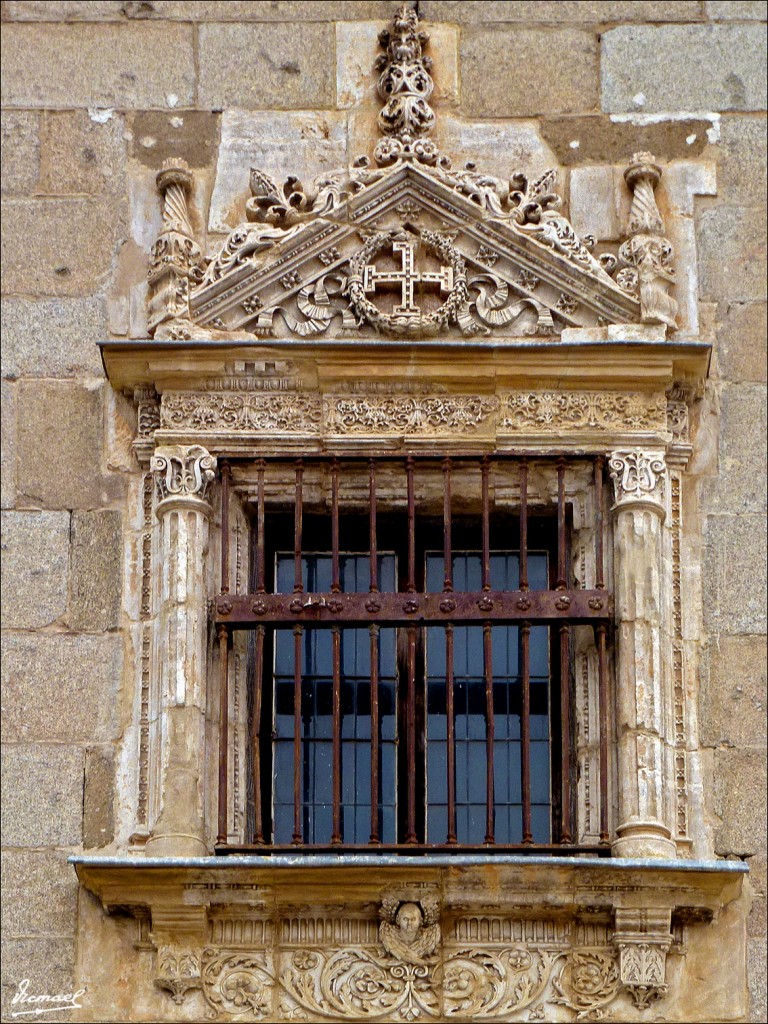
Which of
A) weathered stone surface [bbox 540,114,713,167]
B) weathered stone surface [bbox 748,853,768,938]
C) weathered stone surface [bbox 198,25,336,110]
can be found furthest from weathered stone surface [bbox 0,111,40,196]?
weathered stone surface [bbox 748,853,768,938]

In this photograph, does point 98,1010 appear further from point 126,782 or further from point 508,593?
point 508,593

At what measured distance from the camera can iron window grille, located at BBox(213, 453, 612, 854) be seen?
1131cm

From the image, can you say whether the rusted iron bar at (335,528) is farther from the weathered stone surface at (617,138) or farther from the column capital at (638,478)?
the weathered stone surface at (617,138)

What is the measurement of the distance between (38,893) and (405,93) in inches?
165

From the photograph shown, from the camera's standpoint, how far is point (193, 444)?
11711 mm

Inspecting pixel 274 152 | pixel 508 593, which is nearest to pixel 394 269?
pixel 274 152

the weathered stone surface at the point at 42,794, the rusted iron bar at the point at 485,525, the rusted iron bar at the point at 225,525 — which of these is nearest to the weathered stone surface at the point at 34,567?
the weathered stone surface at the point at 42,794

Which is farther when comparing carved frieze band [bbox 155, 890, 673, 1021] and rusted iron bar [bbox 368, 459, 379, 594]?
rusted iron bar [bbox 368, 459, 379, 594]

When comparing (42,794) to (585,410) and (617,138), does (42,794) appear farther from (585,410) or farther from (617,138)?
(617,138)

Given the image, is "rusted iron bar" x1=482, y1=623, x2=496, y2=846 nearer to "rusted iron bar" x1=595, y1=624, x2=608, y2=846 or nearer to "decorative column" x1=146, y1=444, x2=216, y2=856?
"rusted iron bar" x1=595, y1=624, x2=608, y2=846

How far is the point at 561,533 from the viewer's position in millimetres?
11484

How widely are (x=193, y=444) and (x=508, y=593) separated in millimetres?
1597

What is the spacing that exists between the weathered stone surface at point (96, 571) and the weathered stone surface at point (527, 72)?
271cm

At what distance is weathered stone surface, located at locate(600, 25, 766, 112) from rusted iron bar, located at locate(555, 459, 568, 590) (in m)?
2.00
